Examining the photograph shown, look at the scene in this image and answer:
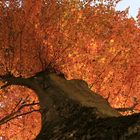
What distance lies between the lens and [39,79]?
1098 cm

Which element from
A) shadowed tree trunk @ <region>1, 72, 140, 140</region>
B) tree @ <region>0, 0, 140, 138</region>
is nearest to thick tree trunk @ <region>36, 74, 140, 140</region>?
shadowed tree trunk @ <region>1, 72, 140, 140</region>

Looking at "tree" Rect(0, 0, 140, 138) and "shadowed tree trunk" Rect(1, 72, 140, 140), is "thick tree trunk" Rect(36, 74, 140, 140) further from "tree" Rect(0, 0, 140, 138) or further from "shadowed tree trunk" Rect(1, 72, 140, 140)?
"tree" Rect(0, 0, 140, 138)

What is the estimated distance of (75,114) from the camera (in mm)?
7875

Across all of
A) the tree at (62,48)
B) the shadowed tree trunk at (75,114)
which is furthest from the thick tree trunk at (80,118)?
the tree at (62,48)

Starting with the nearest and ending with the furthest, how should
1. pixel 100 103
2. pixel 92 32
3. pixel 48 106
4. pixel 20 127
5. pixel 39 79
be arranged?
1. pixel 100 103
2. pixel 48 106
3. pixel 39 79
4. pixel 92 32
5. pixel 20 127

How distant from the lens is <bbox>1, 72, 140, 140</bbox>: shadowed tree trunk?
231 inches

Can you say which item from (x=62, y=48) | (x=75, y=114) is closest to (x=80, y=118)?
(x=75, y=114)

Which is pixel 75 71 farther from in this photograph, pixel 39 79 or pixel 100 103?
pixel 100 103

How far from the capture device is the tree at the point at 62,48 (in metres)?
12.4

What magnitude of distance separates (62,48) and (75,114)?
5285 mm

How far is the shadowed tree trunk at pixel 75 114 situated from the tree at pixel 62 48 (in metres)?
0.17

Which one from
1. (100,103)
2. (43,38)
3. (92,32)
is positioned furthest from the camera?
(92,32)

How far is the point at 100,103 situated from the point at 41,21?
5.63 m

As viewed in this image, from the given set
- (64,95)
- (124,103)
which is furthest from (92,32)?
(64,95)
